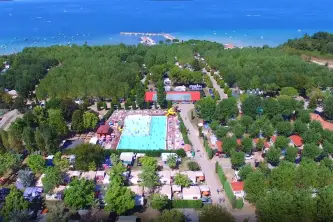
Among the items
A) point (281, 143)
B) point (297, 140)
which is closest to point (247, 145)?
point (281, 143)

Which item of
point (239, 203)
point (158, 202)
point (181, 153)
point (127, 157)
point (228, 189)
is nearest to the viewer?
point (158, 202)

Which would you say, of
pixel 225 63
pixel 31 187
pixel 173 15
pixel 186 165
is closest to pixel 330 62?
pixel 225 63

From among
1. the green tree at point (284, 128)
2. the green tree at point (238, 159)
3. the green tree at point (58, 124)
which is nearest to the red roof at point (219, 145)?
the green tree at point (238, 159)

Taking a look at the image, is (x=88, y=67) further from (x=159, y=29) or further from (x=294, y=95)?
(x=159, y=29)

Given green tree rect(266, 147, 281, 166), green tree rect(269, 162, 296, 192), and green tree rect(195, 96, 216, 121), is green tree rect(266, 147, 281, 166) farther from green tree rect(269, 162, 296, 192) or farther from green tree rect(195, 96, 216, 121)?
green tree rect(195, 96, 216, 121)

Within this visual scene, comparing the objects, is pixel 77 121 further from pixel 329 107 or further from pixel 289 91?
pixel 329 107

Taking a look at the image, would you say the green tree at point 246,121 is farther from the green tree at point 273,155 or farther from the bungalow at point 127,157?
the bungalow at point 127,157
